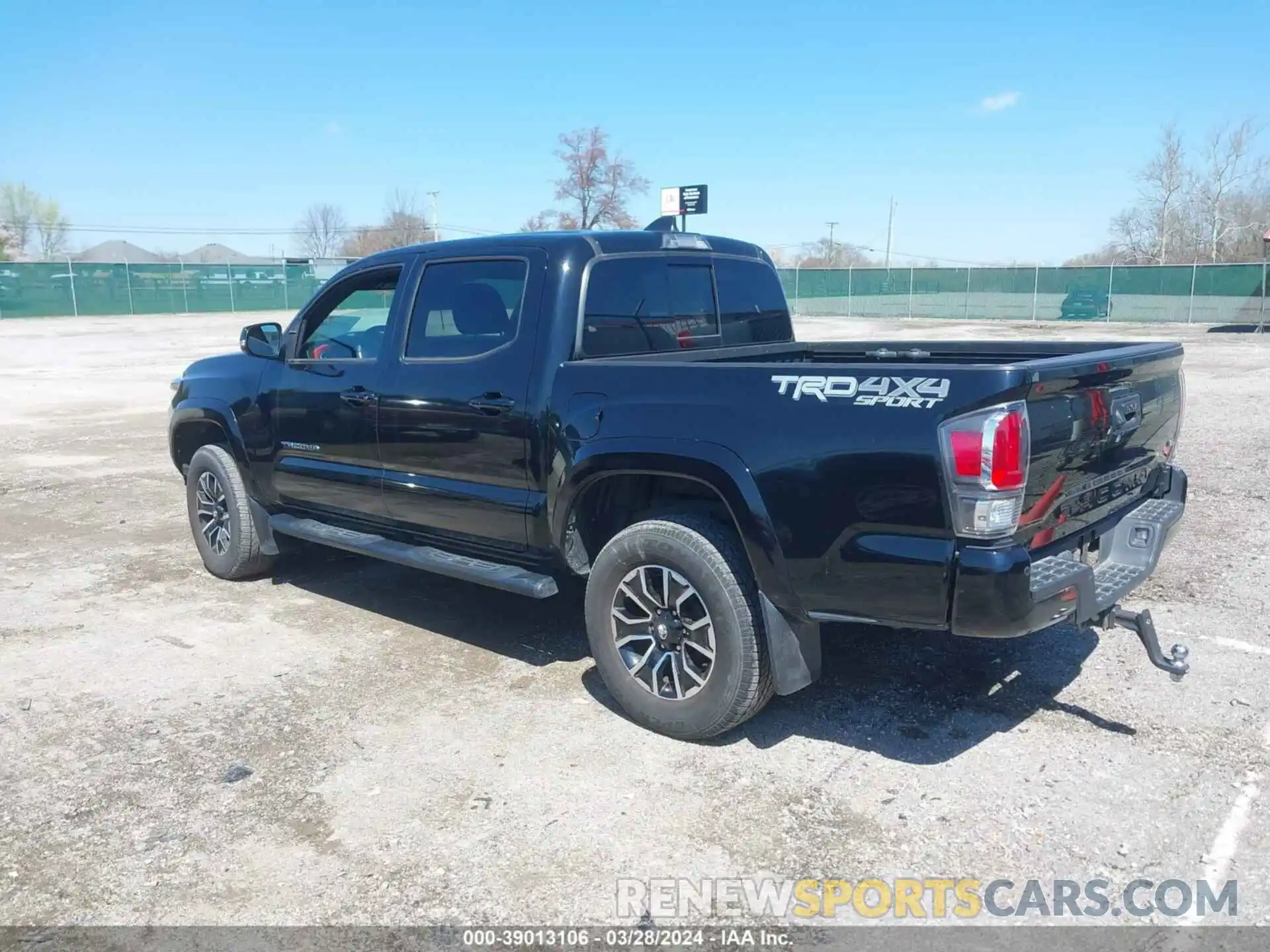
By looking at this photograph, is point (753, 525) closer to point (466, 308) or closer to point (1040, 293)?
point (466, 308)

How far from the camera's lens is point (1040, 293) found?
39.0m

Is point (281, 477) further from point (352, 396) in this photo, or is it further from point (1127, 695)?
point (1127, 695)

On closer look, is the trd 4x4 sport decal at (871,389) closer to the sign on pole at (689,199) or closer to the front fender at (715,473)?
the front fender at (715,473)

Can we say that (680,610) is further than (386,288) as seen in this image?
No

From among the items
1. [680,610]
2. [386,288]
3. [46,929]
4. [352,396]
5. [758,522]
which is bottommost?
[46,929]

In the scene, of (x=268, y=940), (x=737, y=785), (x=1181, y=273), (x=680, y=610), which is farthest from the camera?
(x=1181, y=273)

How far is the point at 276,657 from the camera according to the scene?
4.99 m

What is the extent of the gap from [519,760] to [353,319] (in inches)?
109

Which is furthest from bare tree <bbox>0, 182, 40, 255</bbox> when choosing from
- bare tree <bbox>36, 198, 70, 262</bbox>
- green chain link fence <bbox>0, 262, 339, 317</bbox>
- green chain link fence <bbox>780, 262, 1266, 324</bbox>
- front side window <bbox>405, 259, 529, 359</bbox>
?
front side window <bbox>405, 259, 529, 359</bbox>

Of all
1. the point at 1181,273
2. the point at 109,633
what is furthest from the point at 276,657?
the point at 1181,273

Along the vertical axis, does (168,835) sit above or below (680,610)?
below

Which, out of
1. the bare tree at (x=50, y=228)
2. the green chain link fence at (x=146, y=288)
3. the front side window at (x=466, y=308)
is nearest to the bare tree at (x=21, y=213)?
the bare tree at (x=50, y=228)

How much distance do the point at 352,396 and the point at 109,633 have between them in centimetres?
183

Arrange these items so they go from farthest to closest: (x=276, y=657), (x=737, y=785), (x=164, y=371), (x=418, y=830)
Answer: (x=164, y=371) → (x=276, y=657) → (x=737, y=785) → (x=418, y=830)
